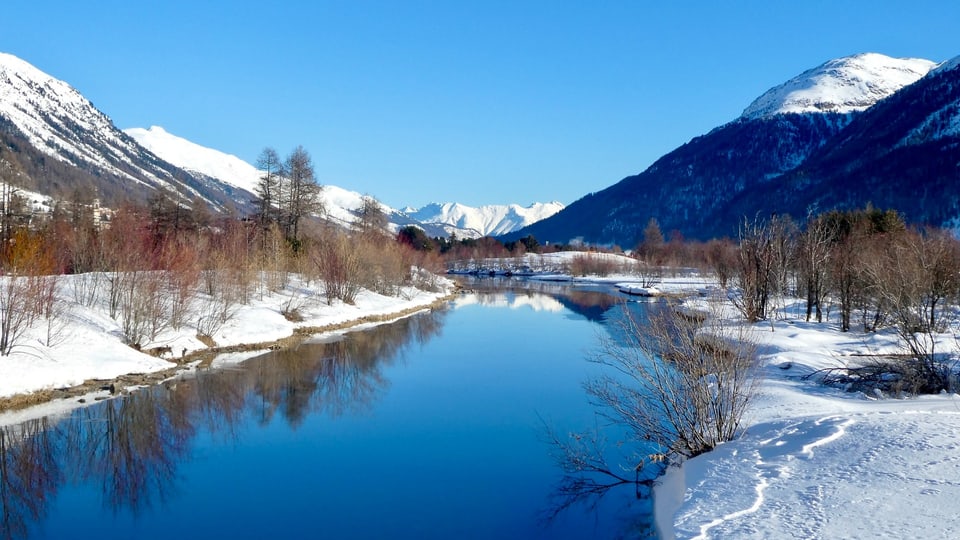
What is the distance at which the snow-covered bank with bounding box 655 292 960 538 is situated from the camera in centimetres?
715

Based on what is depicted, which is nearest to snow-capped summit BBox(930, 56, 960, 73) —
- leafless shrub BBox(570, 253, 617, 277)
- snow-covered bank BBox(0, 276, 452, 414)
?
leafless shrub BBox(570, 253, 617, 277)

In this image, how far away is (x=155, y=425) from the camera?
1469cm

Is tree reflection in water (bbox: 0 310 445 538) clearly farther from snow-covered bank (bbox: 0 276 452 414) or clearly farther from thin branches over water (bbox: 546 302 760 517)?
thin branches over water (bbox: 546 302 760 517)

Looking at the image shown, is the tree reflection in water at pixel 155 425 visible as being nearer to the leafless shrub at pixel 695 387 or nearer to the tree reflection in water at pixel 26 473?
the tree reflection in water at pixel 26 473

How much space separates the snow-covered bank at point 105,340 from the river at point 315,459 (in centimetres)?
194

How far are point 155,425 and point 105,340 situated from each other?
7.21 m

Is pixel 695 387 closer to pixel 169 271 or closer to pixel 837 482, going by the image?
pixel 837 482

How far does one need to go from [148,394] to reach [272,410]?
367 cm

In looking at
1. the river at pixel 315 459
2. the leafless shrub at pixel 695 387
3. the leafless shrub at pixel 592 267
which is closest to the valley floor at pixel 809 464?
the leafless shrub at pixel 695 387

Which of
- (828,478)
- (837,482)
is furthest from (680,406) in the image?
(837,482)

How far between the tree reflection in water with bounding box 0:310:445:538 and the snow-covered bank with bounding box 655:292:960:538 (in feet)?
28.5

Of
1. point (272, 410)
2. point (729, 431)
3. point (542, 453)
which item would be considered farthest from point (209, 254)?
point (729, 431)

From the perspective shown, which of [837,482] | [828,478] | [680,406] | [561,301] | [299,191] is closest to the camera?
[837,482]

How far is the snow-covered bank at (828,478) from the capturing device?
282 inches
